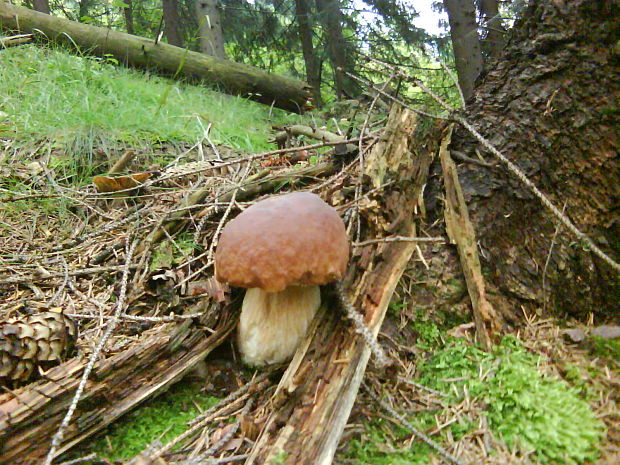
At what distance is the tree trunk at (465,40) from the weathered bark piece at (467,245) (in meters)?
4.16

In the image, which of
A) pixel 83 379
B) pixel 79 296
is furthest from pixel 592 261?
pixel 79 296

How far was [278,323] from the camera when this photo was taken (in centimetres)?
170

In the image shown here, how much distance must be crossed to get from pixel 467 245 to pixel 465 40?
482cm

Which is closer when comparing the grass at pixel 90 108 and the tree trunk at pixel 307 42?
the grass at pixel 90 108

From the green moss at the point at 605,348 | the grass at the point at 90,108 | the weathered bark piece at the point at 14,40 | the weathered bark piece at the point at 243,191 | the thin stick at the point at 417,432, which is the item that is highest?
the weathered bark piece at the point at 14,40

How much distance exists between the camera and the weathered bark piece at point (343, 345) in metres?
1.27

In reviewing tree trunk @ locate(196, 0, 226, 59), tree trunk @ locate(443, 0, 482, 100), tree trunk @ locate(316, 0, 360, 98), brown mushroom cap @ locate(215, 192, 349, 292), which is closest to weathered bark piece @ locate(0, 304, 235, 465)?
brown mushroom cap @ locate(215, 192, 349, 292)

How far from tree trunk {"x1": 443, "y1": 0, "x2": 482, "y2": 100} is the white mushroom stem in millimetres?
4940

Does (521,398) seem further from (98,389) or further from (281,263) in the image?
(98,389)

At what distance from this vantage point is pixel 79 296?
1.95 m

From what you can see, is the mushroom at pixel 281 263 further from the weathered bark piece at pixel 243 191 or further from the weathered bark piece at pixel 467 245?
the weathered bark piece at pixel 243 191

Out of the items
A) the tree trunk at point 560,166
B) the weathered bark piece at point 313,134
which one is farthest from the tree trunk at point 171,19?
the tree trunk at point 560,166

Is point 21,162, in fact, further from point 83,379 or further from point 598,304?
point 598,304

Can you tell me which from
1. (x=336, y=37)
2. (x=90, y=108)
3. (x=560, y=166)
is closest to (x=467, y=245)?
(x=560, y=166)
